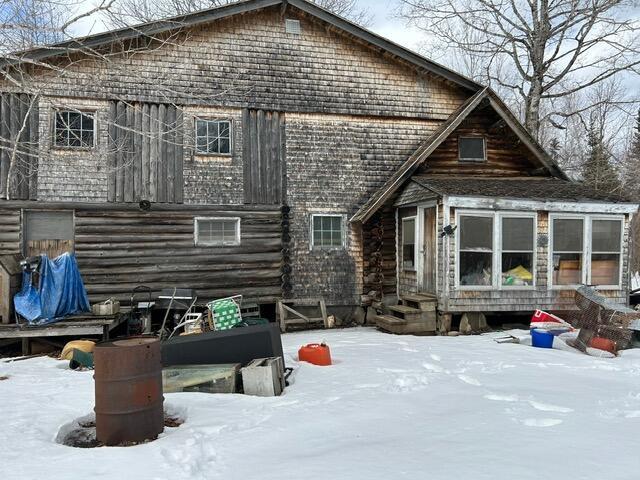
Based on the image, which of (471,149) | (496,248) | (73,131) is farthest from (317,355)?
(471,149)

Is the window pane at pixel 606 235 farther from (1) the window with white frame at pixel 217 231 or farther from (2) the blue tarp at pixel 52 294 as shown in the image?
(2) the blue tarp at pixel 52 294

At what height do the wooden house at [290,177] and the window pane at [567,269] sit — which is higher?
the wooden house at [290,177]

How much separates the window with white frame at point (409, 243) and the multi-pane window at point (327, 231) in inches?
61.5

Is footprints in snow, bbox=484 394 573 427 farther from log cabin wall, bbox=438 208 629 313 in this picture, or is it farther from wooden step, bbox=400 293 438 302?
wooden step, bbox=400 293 438 302

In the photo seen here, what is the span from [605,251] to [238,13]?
33.3ft

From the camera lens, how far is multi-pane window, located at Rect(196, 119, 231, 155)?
12.2 meters

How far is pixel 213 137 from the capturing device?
12281 millimetres

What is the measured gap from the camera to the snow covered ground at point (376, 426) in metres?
3.96

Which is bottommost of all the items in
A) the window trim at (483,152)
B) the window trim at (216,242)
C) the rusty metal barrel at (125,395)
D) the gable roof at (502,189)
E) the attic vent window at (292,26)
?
the rusty metal barrel at (125,395)

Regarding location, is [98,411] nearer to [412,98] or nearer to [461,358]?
[461,358]

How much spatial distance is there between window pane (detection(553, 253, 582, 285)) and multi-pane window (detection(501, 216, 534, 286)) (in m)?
0.64

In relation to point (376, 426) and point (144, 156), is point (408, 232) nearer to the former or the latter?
point (144, 156)

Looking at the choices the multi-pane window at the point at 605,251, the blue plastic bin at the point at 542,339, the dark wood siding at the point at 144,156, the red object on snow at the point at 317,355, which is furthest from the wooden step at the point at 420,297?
the dark wood siding at the point at 144,156

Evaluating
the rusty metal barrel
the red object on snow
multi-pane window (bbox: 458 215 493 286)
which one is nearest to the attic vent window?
multi-pane window (bbox: 458 215 493 286)
